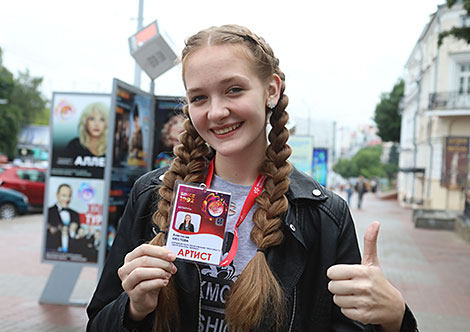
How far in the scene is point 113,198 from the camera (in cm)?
489

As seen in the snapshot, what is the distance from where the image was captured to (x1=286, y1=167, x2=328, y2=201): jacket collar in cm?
176

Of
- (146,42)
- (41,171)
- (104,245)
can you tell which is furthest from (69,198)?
(41,171)

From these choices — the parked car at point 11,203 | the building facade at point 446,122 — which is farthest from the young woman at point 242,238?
the building facade at point 446,122

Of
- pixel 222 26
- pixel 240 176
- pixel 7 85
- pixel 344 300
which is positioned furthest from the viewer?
pixel 7 85

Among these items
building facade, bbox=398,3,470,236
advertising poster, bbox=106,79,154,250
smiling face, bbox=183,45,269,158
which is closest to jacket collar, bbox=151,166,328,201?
smiling face, bbox=183,45,269,158

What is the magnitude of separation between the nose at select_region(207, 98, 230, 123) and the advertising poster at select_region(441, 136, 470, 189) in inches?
979

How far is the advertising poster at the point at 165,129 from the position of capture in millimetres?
5539

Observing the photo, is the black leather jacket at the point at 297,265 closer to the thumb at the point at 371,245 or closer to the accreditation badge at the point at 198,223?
the accreditation badge at the point at 198,223

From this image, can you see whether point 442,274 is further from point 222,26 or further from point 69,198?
point 222,26

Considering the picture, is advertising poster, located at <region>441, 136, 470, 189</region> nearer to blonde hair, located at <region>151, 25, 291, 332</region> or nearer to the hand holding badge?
blonde hair, located at <region>151, 25, 291, 332</region>

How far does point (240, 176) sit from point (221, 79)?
42 cm

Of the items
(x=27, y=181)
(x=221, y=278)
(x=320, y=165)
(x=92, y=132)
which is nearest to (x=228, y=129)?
(x=221, y=278)

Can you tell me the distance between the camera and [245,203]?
5.78ft

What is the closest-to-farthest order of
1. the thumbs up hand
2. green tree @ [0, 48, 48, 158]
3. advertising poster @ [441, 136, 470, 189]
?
the thumbs up hand → advertising poster @ [441, 136, 470, 189] → green tree @ [0, 48, 48, 158]
